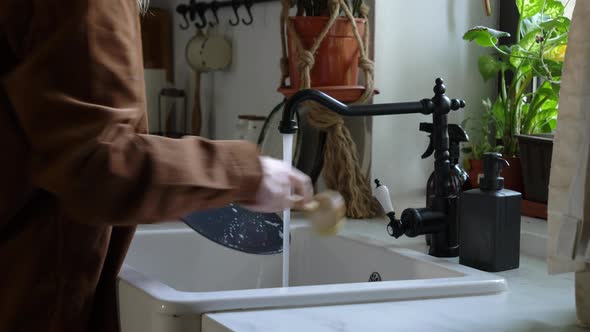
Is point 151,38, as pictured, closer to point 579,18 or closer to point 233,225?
point 233,225

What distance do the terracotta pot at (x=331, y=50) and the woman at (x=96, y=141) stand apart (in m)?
0.88

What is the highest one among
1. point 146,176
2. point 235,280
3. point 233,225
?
point 146,176

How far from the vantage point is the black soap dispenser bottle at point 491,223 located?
4.03ft

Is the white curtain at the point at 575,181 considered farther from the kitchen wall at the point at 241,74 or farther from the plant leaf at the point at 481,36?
the kitchen wall at the point at 241,74

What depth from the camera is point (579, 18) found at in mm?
956

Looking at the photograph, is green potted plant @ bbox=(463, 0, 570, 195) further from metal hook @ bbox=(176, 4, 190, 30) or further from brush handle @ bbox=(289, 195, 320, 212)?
metal hook @ bbox=(176, 4, 190, 30)

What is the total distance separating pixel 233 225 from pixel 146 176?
2.31 feet

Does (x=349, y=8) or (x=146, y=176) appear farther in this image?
(x=349, y=8)

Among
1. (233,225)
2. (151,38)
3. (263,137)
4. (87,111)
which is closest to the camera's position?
(87,111)

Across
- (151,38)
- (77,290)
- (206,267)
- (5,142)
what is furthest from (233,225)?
(151,38)

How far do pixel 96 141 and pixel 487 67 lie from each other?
3.85 feet

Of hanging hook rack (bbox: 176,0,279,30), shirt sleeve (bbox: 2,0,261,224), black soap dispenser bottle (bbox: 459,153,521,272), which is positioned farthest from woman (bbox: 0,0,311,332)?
hanging hook rack (bbox: 176,0,279,30)

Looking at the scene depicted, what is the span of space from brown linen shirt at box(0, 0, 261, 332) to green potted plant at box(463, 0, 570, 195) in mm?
956

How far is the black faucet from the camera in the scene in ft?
4.40
